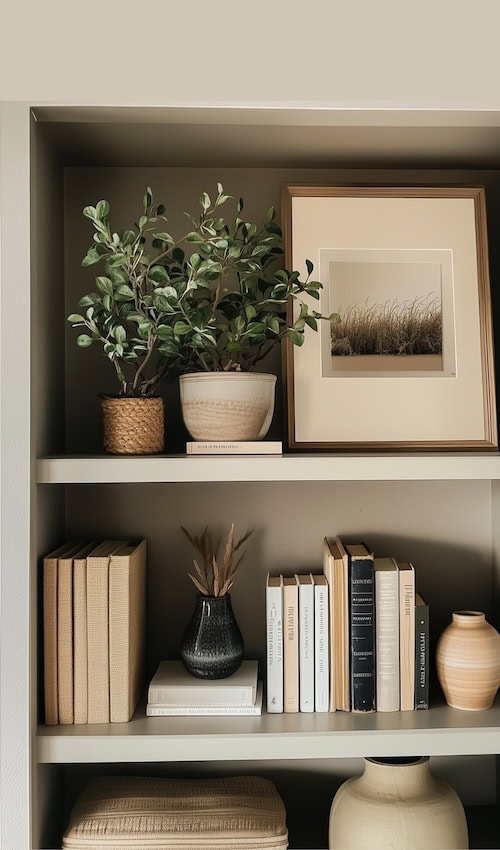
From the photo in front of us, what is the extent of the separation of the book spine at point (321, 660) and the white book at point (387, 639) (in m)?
0.08

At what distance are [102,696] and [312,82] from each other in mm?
1129

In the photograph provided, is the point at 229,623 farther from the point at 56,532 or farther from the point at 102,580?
the point at 56,532

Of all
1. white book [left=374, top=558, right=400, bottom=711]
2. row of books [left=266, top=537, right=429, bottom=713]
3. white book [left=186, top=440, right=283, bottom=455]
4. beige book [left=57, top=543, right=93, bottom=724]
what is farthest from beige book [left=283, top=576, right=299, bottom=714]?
beige book [left=57, top=543, right=93, bottom=724]

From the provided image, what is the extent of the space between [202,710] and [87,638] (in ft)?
0.71

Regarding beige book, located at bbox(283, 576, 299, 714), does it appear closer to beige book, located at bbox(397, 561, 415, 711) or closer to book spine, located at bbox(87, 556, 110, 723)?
beige book, located at bbox(397, 561, 415, 711)

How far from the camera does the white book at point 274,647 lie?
47.0 inches

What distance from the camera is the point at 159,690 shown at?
3.90ft

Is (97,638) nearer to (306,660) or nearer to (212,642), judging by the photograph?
(212,642)

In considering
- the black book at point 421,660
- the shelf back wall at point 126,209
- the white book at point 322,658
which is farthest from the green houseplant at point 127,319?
the black book at point 421,660

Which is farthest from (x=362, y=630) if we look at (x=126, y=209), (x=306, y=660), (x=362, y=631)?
(x=126, y=209)

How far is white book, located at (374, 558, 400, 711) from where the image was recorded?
1198 mm

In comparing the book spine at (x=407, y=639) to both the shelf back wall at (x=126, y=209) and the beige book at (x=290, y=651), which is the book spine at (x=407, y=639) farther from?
the shelf back wall at (x=126, y=209)

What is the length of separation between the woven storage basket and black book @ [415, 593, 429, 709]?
11.5 inches

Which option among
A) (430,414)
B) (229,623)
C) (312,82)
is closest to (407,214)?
(430,414)
